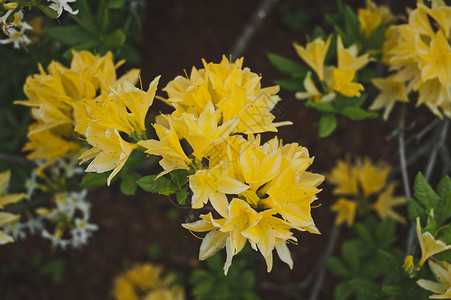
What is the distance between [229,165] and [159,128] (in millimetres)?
241

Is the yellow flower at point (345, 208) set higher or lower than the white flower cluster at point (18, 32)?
lower

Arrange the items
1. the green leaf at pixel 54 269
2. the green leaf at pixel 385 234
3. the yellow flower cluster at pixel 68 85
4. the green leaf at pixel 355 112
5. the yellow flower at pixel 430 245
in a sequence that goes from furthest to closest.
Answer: the green leaf at pixel 54 269 < the green leaf at pixel 385 234 < the green leaf at pixel 355 112 < the yellow flower cluster at pixel 68 85 < the yellow flower at pixel 430 245

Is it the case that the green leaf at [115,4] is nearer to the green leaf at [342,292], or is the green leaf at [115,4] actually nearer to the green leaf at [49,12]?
the green leaf at [49,12]

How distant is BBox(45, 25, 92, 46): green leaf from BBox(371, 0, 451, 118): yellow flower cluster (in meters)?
1.42

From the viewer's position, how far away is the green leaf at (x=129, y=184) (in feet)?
5.03

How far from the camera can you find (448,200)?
153 centimetres

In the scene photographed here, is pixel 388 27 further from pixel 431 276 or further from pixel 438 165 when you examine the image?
pixel 438 165

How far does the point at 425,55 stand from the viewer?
158cm

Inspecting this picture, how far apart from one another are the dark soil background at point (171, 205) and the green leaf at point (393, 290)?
65.5 inches

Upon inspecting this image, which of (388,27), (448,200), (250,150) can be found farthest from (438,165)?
(250,150)

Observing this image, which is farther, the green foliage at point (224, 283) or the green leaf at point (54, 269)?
the green leaf at point (54, 269)

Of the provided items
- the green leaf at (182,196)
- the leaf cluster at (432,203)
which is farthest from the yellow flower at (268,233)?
the leaf cluster at (432,203)

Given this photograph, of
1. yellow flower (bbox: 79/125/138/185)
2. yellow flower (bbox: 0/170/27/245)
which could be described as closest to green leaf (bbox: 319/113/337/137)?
yellow flower (bbox: 79/125/138/185)

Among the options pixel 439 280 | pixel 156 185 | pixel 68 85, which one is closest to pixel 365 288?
pixel 439 280
